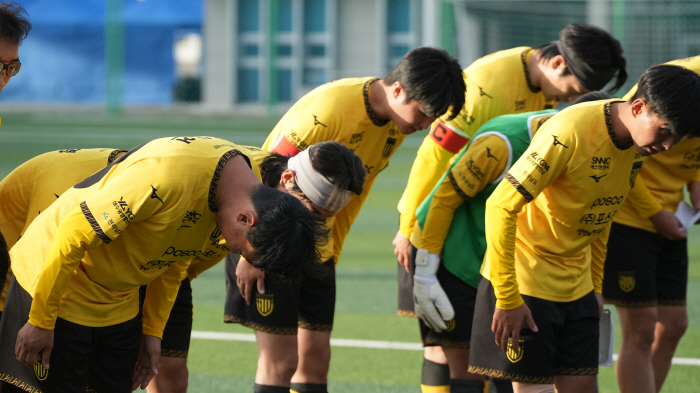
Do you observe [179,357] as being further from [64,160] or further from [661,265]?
[661,265]

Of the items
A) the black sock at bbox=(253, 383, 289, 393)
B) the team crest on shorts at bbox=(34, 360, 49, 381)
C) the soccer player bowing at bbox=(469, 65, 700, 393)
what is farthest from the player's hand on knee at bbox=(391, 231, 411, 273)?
the team crest on shorts at bbox=(34, 360, 49, 381)

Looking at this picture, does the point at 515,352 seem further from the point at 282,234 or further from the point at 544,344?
the point at 282,234

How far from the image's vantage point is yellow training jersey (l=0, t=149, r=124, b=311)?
3.15m

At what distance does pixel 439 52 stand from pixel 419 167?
674 millimetres

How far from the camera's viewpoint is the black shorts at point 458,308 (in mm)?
3924

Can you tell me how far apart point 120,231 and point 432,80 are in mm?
1721

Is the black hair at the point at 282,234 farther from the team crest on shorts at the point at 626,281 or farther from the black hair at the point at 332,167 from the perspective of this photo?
the team crest on shorts at the point at 626,281

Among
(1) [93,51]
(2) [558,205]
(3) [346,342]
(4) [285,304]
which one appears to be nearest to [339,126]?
(4) [285,304]

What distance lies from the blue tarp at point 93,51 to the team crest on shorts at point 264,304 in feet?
68.1

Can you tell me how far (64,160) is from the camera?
10.7 feet

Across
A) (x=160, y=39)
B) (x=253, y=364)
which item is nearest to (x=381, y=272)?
(x=253, y=364)

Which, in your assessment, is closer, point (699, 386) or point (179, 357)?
point (179, 357)

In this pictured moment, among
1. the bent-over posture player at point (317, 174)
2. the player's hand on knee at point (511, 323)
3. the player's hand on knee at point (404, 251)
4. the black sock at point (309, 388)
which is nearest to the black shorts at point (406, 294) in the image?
the player's hand on knee at point (404, 251)

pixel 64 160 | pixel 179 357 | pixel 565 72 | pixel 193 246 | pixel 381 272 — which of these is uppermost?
pixel 565 72
